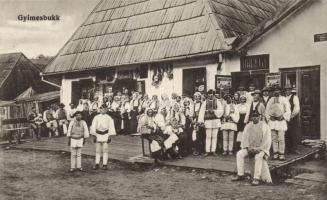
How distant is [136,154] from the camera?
33.4 ft

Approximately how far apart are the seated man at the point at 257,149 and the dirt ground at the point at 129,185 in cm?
24

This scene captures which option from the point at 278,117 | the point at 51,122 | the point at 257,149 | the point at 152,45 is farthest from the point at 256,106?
the point at 51,122

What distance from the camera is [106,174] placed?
860 centimetres

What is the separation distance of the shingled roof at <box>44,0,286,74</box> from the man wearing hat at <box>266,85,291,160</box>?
293 centimetres

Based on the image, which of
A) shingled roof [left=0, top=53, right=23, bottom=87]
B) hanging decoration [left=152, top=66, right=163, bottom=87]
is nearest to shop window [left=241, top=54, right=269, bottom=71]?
hanging decoration [left=152, top=66, right=163, bottom=87]

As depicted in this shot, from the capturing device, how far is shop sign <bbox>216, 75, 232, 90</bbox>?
11070 millimetres

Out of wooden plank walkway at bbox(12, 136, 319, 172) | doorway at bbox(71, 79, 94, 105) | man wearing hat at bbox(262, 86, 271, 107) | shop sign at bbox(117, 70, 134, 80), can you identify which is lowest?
wooden plank walkway at bbox(12, 136, 319, 172)

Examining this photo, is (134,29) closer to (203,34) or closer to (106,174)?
(203,34)

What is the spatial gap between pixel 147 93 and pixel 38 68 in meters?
13.5

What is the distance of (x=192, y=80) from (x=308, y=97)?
3.96 m

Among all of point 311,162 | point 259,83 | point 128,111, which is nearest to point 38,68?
point 128,111

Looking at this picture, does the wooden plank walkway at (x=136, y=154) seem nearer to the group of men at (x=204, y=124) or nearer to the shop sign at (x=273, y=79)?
the group of men at (x=204, y=124)

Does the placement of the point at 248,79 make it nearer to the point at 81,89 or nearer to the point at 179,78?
the point at 179,78

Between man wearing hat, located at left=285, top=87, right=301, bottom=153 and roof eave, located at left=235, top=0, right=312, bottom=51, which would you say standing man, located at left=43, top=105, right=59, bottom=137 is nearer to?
roof eave, located at left=235, top=0, right=312, bottom=51
